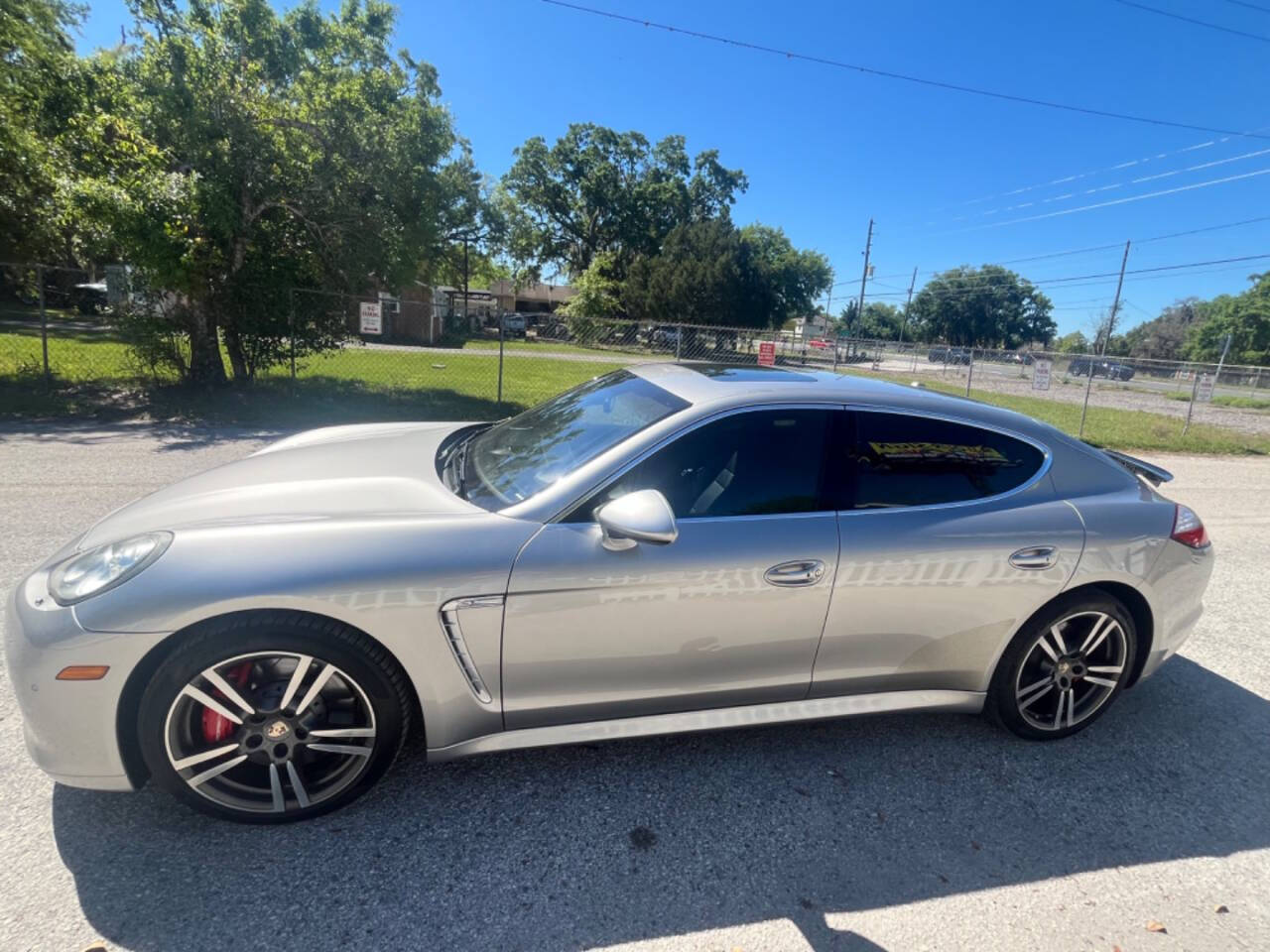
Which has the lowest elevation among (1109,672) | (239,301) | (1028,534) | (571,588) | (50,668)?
(1109,672)

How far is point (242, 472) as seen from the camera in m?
2.70

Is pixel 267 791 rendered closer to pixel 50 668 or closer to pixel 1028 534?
pixel 50 668

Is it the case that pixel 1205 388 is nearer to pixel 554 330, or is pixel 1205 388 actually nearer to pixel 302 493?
pixel 554 330

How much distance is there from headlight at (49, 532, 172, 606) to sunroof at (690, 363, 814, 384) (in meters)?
2.21

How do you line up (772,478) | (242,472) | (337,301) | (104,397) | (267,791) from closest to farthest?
(267,791)
(772,478)
(242,472)
(104,397)
(337,301)

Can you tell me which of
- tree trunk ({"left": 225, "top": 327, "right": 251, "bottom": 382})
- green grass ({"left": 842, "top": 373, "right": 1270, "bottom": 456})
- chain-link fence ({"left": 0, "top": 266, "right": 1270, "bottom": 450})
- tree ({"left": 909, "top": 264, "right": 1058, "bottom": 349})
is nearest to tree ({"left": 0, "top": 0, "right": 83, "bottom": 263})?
chain-link fence ({"left": 0, "top": 266, "right": 1270, "bottom": 450})

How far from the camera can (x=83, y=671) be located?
6.08 ft

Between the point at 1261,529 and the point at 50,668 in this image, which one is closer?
the point at 50,668

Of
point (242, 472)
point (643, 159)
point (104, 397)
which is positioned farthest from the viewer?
point (643, 159)

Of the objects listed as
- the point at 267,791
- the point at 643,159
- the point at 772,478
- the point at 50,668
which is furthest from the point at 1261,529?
the point at 643,159

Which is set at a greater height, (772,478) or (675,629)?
(772,478)

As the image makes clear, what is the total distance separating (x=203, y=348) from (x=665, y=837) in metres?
11.0

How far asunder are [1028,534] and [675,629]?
1537 millimetres

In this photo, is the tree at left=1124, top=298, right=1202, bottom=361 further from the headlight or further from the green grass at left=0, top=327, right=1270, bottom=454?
the headlight
